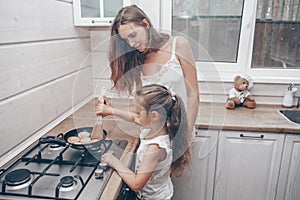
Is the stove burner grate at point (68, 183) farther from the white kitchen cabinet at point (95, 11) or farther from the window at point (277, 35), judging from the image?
the window at point (277, 35)

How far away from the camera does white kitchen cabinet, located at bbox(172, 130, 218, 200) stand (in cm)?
165

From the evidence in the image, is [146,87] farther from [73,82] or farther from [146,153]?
[73,82]

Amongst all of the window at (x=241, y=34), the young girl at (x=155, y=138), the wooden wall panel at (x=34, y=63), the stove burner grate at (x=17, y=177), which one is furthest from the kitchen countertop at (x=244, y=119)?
the stove burner grate at (x=17, y=177)

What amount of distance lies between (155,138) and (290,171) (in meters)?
1.02

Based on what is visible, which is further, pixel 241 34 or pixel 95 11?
pixel 241 34

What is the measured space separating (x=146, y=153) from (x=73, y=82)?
861mm

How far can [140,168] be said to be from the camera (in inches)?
40.9

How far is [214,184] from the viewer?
1723mm

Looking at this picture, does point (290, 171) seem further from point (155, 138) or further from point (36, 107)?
point (36, 107)

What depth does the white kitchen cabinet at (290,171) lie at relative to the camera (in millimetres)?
1562

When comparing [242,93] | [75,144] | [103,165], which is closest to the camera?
[103,165]

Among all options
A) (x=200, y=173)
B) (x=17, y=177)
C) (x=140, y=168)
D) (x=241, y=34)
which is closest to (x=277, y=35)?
(x=241, y=34)

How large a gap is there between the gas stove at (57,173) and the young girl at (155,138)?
8 centimetres

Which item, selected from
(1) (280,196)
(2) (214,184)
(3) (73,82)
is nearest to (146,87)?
(3) (73,82)
